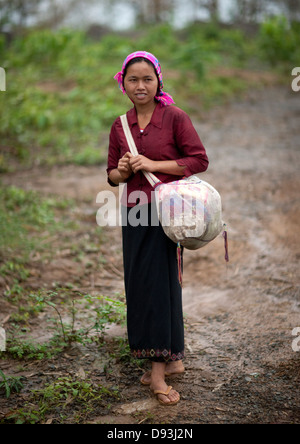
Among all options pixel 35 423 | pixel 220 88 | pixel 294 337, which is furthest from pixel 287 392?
pixel 220 88

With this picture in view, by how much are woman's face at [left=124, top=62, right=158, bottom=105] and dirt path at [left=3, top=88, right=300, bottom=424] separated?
1708 mm

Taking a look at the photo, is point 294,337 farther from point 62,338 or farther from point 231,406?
point 62,338

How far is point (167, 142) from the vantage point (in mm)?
2514

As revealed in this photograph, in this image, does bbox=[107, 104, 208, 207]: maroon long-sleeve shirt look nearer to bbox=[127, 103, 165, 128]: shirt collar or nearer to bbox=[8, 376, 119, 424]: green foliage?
bbox=[127, 103, 165, 128]: shirt collar

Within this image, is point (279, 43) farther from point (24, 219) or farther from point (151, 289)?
point (151, 289)

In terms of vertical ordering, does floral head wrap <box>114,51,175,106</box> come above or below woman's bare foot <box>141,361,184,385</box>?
above

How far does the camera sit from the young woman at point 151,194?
2.48 meters

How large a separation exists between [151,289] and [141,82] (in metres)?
1.13

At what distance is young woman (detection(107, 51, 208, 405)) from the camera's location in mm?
2480

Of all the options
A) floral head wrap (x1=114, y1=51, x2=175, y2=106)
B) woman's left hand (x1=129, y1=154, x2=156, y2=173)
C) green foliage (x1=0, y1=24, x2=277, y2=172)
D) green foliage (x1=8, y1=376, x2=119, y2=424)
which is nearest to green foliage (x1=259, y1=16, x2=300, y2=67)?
green foliage (x1=0, y1=24, x2=277, y2=172)

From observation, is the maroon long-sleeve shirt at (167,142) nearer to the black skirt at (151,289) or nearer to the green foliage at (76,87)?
the black skirt at (151,289)

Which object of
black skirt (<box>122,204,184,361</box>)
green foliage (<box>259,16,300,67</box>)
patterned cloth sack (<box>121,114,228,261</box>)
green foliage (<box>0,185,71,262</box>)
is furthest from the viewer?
green foliage (<box>259,16,300,67</box>)

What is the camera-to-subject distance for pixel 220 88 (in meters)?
10.3
